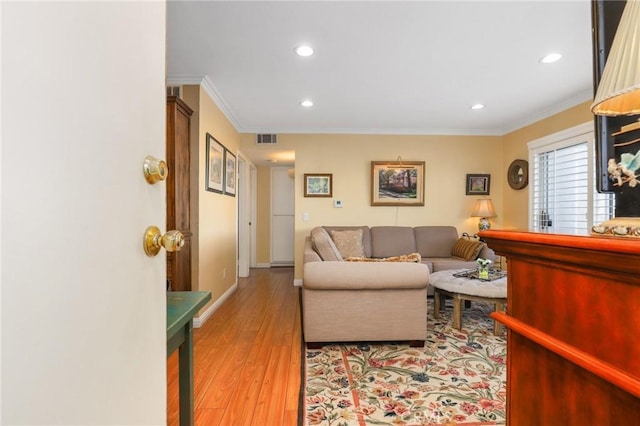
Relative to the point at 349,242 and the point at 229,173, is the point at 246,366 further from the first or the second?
the point at 229,173

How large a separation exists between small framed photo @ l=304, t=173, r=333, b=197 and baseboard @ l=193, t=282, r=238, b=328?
1758 millimetres

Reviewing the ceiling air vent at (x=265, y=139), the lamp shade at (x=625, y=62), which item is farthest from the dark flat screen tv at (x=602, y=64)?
the ceiling air vent at (x=265, y=139)

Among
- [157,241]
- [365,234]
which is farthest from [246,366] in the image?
[365,234]

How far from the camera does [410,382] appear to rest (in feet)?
6.59

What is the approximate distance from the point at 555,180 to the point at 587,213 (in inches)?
24.2

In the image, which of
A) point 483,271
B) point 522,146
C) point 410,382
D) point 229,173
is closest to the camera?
point 410,382

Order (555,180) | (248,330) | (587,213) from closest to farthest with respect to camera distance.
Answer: (248,330)
(587,213)
(555,180)

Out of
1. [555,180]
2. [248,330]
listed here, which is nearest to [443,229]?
[555,180]

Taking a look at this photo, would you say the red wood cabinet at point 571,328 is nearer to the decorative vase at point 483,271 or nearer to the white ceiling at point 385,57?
the white ceiling at point 385,57

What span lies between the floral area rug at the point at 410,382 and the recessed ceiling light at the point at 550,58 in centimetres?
237

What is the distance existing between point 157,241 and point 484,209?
4.77 m

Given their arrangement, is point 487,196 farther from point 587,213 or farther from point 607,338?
point 607,338

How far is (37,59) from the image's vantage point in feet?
1.13

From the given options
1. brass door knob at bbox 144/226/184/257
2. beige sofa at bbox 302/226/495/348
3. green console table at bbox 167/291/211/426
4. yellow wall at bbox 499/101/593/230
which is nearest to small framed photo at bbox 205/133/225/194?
beige sofa at bbox 302/226/495/348
